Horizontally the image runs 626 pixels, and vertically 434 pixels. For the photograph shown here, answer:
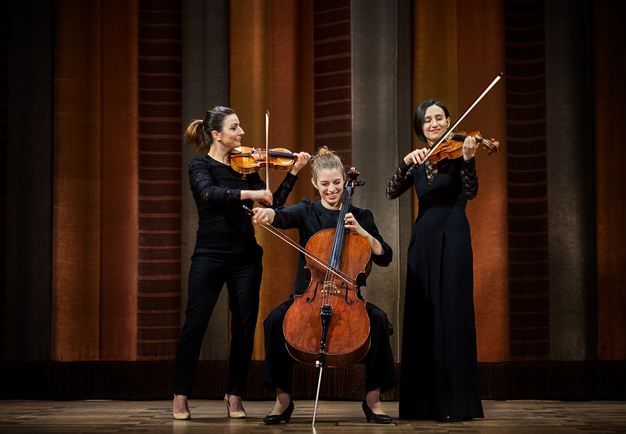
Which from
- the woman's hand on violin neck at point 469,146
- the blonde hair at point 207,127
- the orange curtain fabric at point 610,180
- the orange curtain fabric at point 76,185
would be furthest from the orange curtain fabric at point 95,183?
the orange curtain fabric at point 610,180

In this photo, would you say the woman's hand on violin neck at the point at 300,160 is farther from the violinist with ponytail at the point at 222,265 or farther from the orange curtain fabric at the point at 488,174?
the orange curtain fabric at the point at 488,174

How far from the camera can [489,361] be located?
115 inches

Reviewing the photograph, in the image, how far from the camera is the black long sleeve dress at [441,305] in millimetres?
2193

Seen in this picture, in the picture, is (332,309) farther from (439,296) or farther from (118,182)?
(118,182)

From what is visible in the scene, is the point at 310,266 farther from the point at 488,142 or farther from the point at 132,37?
the point at 132,37

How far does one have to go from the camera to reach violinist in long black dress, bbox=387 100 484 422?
2191 millimetres

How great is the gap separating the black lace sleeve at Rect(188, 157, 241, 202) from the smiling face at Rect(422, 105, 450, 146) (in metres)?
0.75

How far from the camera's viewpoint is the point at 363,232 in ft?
7.00

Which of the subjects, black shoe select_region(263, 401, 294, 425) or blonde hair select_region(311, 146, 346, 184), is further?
blonde hair select_region(311, 146, 346, 184)

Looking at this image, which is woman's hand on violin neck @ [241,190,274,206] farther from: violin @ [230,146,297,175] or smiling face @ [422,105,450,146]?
smiling face @ [422,105,450,146]

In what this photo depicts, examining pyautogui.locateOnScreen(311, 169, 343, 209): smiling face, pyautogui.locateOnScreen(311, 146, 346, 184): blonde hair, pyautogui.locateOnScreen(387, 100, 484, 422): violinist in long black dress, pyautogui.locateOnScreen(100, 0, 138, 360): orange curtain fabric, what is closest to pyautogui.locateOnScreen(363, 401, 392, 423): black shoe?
pyautogui.locateOnScreen(387, 100, 484, 422): violinist in long black dress

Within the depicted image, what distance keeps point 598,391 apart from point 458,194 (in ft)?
4.53

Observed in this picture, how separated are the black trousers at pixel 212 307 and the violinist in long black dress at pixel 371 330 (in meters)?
0.19

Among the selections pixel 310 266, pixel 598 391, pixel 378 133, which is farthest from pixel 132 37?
pixel 598 391
